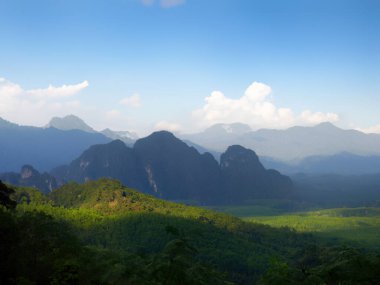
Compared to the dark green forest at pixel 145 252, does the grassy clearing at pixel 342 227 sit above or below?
below

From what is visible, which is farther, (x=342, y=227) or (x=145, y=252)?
(x=342, y=227)

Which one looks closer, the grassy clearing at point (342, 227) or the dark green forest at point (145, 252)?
the dark green forest at point (145, 252)

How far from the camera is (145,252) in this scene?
6469cm

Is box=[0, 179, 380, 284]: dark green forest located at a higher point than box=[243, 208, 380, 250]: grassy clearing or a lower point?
higher

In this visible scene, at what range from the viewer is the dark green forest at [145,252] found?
16266mm

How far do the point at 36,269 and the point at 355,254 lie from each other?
1712cm

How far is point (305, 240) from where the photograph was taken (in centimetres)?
11694

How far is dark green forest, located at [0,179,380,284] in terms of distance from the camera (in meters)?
16.3

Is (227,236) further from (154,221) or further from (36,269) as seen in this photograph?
(36,269)

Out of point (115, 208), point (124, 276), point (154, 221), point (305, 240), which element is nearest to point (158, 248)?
point (154, 221)

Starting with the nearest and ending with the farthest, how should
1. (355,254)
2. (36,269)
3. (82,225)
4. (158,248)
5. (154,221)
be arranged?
1. (355,254)
2. (36,269)
3. (158,248)
4. (82,225)
5. (154,221)

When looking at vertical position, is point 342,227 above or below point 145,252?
below

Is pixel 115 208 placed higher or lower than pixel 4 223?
lower

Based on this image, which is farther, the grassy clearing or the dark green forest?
the grassy clearing
